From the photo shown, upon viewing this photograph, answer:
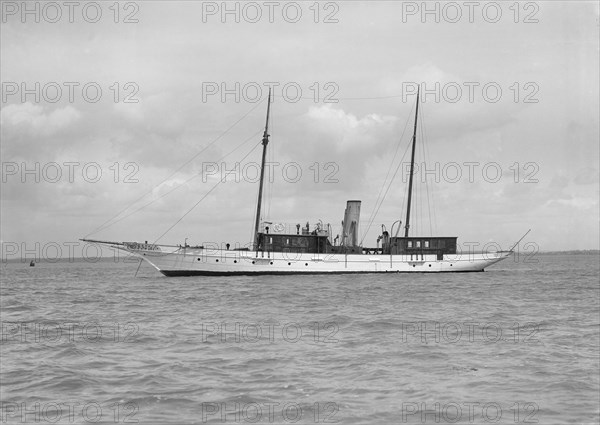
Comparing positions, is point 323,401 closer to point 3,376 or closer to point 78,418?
point 78,418

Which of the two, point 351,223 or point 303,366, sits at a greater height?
point 351,223

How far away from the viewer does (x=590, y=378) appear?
496 inches

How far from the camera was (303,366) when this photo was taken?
14.0 m

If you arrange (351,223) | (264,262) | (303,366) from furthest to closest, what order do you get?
1. (351,223)
2. (264,262)
3. (303,366)

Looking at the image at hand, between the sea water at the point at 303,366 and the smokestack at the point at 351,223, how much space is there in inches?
1377

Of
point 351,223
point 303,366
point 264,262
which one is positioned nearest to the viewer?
point 303,366

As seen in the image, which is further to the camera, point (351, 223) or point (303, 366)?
point (351, 223)

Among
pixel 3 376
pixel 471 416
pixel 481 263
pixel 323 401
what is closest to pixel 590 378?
pixel 471 416

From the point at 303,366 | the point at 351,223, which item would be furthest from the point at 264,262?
the point at 303,366

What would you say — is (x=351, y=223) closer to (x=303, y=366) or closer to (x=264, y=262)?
(x=264, y=262)

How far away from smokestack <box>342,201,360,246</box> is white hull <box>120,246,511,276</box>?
2.95 metres

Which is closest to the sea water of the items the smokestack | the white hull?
the white hull

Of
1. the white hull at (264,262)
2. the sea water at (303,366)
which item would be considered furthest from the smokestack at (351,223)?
the sea water at (303,366)

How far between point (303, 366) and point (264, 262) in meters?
41.4
